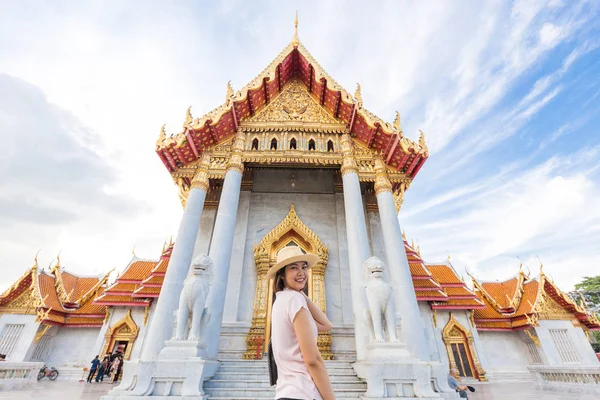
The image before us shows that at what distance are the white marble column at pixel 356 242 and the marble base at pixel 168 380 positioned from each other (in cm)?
267

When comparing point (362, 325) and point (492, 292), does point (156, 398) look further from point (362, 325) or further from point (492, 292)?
point (492, 292)

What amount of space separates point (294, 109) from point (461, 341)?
9312 millimetres

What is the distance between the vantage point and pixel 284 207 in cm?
882

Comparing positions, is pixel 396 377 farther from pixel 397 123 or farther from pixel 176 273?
pixel 397 123

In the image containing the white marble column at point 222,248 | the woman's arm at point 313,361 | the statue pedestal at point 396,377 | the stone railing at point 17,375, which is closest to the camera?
the woman's arm at point 313,361

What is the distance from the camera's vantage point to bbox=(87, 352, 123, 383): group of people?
7.74 meters

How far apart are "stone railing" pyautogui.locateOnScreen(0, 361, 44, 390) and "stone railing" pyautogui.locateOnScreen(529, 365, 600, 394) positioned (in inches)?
478

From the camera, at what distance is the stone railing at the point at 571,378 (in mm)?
6227

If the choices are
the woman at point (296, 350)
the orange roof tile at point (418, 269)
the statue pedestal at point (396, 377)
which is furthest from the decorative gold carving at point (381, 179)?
the woman at point (296, 350)

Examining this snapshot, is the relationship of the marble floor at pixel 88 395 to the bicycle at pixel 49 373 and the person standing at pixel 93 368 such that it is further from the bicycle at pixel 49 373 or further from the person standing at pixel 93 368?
Answer: the bicycle at pixel 49 373

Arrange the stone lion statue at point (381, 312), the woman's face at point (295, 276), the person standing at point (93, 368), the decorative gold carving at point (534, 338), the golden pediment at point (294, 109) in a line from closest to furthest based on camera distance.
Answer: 1. the woman's face at point (295, 276)
2. the stone lion statue at point (381, 312)
3. the person standing at point (93, 368)
4. the golden pediment at point (294, 109)
5. the decorative gold carving at point (534, 338)

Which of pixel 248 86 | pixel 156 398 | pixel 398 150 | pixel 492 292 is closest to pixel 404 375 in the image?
pixel 156 398

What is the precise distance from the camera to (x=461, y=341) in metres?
9.28

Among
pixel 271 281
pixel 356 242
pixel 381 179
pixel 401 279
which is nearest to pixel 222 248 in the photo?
pixel 271 281
